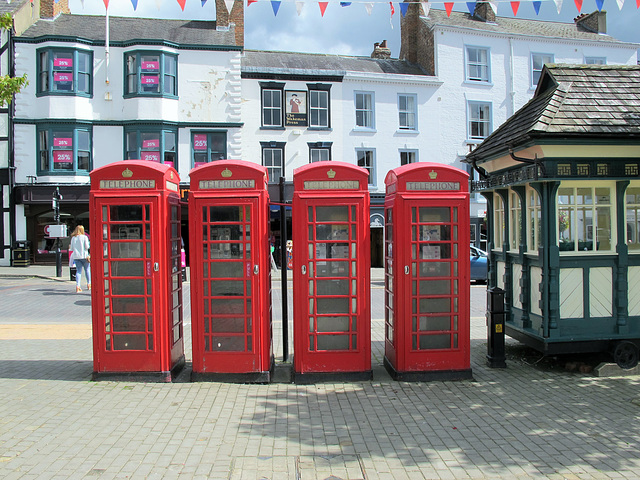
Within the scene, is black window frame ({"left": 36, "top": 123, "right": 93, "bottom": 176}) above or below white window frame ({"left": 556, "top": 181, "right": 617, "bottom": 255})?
above

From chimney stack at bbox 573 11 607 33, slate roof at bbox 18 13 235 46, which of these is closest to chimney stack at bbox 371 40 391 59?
slate roof at bbox 18 13 235 46

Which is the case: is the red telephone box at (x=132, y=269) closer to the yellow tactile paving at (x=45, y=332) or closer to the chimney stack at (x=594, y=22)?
the yellow tactile paving at (x=45, y=332)

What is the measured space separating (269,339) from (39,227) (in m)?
20.8

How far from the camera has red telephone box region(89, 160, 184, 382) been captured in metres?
6.14

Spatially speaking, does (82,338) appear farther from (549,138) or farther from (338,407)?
(549,138)

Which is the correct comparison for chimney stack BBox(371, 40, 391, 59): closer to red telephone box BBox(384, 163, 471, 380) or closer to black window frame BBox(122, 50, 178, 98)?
black window frame BBox(122, 50, 178, 98)

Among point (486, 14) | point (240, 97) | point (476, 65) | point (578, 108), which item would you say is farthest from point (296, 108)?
point (578, 108)

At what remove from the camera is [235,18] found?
80.8 ft

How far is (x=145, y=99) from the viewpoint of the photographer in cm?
2262

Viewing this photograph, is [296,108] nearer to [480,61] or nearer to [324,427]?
[480,61]

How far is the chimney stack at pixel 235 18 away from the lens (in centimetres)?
2442

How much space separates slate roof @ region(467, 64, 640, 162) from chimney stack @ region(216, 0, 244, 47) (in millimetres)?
19523

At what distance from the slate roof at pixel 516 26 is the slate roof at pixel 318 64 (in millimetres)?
2553

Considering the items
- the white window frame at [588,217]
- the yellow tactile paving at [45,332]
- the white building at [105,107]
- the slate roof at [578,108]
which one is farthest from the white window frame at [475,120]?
the yellow tactile paving at [45,332]
